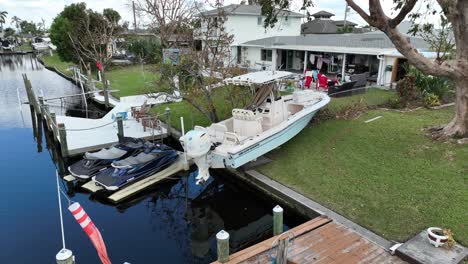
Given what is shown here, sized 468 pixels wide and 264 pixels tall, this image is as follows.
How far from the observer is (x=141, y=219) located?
8672mm

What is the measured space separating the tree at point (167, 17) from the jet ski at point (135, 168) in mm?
5126

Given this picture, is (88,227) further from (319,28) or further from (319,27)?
(319,27)

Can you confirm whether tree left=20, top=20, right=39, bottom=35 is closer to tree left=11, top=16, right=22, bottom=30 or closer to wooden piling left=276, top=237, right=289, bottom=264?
tree left=11, top=16, right=22, bottom=30

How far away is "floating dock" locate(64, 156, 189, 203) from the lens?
9.35 m

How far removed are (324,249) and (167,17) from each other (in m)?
11.7

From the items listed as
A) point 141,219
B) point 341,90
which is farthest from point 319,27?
point 141,219

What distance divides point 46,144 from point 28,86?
7362 millimetres

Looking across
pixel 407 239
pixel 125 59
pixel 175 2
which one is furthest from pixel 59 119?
pixel 125 59

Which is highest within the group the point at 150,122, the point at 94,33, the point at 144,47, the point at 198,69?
the point at 94,33

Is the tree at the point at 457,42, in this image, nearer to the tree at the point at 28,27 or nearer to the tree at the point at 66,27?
the tree at the point at 66,27

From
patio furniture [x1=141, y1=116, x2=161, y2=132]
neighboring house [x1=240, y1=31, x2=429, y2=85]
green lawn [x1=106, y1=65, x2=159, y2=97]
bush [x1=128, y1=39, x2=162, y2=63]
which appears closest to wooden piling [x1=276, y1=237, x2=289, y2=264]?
patio furniture [x1=141, y1=116, x2=161, y2=132]

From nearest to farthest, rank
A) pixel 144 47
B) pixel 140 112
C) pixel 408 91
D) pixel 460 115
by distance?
pixel 460 115, pixel 408 91, pixel 140 112, pixel 144 47

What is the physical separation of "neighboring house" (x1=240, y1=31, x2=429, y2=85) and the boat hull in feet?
24.1

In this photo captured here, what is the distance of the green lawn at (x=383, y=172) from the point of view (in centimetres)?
690
